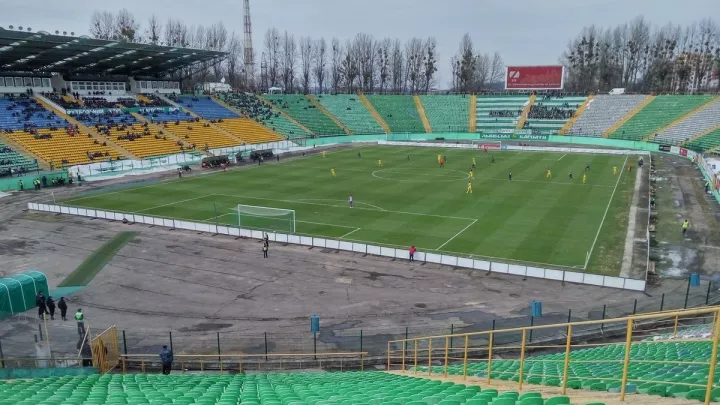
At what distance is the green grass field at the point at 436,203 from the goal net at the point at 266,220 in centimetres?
86

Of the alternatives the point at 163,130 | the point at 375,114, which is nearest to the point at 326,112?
the point at 375,114

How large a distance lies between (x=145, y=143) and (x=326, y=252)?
143 feet

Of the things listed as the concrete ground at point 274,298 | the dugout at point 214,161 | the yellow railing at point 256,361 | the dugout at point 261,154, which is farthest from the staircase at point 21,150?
the yellow railing at point 256,361

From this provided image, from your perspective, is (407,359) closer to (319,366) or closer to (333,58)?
(319,366)

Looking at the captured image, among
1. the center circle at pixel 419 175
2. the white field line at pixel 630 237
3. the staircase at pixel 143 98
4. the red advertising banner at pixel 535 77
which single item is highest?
the red advertising banner at pixel 535 77

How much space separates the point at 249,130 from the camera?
7831 centimetres

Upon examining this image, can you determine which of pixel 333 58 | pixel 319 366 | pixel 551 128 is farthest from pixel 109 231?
pixel 333 58

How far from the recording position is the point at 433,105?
101750mm

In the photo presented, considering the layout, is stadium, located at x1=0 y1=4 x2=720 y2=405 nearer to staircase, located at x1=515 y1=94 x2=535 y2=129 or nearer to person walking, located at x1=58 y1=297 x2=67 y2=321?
person walking, located at x1=58 y1=297 x2=67 y2=321

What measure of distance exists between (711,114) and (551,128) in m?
22.5

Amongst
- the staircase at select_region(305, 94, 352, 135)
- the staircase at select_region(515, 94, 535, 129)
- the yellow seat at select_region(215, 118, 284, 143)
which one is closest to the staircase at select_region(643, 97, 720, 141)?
the staircase at select_region(515, 94, 535, 129)

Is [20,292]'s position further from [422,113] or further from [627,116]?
[627,116]

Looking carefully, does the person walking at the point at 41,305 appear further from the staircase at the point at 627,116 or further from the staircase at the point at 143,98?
the staircase at the point at 627,116

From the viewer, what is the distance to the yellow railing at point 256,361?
55.7 ft
